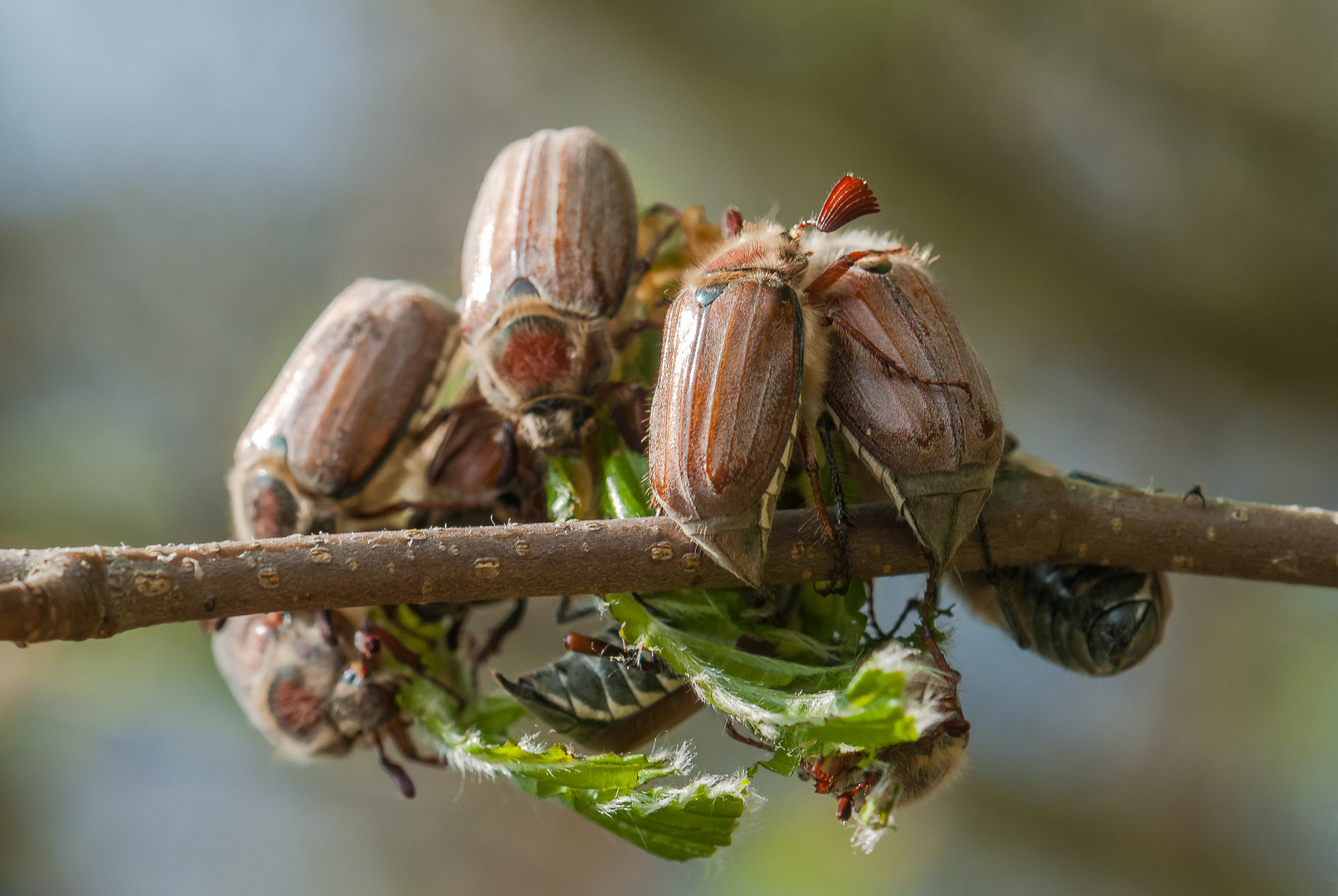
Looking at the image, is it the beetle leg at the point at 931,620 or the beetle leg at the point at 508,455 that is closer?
the beetle leg at the point at 931,620

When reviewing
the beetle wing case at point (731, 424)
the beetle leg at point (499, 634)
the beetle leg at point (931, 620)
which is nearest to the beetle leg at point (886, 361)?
the beetle wing case at point (731, 424)

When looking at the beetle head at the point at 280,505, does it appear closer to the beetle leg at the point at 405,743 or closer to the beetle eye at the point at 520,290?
the beetle leg at the point at 405,743

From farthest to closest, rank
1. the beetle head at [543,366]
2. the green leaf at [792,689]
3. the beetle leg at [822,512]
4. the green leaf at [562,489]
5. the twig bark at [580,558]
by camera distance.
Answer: the beetle head at [543,366] < the green leaf at [562,489] < the beetle leg at [822,512] < the twig bark at [580,558] < the green leaf at [792,689]

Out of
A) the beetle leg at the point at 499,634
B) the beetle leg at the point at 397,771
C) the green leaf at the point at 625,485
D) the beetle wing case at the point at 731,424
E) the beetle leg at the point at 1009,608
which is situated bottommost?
the beetle leg at the point at 397,771

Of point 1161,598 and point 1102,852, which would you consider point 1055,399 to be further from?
point 1161,598

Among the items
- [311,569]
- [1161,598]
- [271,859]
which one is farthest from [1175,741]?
[271,859]

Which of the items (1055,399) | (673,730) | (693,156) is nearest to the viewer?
(673,730)
